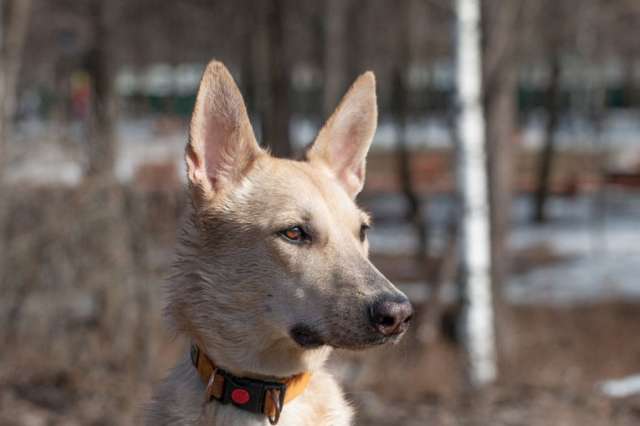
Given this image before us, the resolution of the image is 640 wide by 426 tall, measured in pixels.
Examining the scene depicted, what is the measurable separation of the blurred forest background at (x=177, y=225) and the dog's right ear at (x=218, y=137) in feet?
3.03

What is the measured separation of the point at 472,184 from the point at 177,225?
20.1 ft

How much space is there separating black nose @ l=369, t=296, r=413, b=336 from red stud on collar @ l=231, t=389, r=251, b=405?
0.49 metres

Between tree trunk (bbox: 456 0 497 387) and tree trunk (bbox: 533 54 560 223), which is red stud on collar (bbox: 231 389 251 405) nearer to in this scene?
tree trunk (bbox: 456 0 497 387)

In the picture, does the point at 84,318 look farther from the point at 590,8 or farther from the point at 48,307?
the point at 590,8

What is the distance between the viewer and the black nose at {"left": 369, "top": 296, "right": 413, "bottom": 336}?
9.34 ft

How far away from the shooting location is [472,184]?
9.54m

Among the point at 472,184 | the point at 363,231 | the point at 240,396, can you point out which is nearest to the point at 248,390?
the point at 240,396

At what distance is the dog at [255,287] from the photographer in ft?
9.96

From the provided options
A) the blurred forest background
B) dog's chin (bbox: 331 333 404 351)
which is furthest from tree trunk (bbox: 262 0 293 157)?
dog's chin (bbox: 331 333 404 351)

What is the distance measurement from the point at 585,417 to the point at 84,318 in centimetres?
458

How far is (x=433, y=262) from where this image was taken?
53.6 feet

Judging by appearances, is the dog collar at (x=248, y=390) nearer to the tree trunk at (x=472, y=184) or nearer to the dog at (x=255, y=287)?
the dog at (x=255, y=287)

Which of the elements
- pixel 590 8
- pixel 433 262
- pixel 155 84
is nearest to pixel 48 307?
pixel 433 262

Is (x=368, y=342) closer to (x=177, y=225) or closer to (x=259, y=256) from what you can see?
(x=259, y=256)
